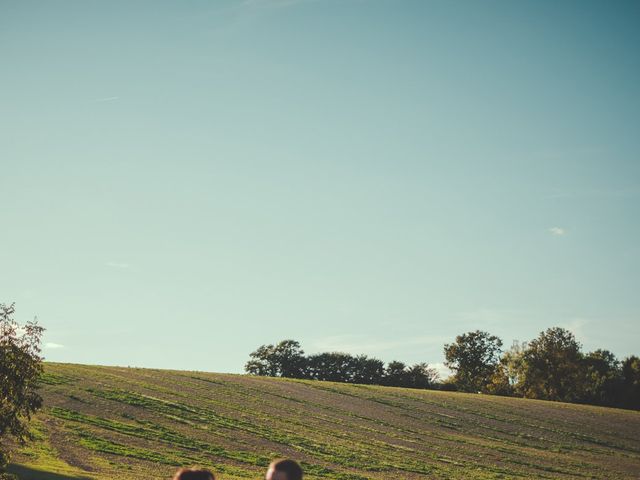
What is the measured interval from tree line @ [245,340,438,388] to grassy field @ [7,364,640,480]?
132 ft

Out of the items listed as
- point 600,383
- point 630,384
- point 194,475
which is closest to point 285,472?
point 194,475

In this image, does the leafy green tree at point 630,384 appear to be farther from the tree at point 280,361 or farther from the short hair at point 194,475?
the short hair at point 194,475

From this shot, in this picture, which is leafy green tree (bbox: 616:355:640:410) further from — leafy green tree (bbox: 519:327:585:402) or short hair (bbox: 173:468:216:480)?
short hair (bbox: 173:468:216:480)

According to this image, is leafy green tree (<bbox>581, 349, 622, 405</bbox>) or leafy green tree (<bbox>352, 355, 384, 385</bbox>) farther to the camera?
leafy green tree (<bbox>352, 355, 384, 385</bbox>)

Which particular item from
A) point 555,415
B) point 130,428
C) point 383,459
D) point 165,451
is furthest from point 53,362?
point 555,415

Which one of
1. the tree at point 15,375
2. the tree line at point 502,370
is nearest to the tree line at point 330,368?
the tree line at point 502,370

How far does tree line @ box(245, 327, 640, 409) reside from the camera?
101 m

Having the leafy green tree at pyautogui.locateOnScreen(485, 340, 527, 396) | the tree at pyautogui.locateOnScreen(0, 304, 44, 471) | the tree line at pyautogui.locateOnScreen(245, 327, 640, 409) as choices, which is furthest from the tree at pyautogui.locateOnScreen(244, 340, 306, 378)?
the tree at pyautogui.locateOnScreen(0, 304, 44, 471)

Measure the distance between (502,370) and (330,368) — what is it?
3453cm

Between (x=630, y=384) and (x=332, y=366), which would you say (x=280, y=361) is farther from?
(x=630, y=384)

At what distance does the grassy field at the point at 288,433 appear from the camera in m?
31.7

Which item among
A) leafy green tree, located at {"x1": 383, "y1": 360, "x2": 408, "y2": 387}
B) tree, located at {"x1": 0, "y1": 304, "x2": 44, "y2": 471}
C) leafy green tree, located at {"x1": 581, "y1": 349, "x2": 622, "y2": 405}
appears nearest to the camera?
tree, located at {"x1": 0, "y1": 304, "x2": 44, "y2": 471}

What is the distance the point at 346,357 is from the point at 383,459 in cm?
8025

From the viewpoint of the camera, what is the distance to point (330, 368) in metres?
115
